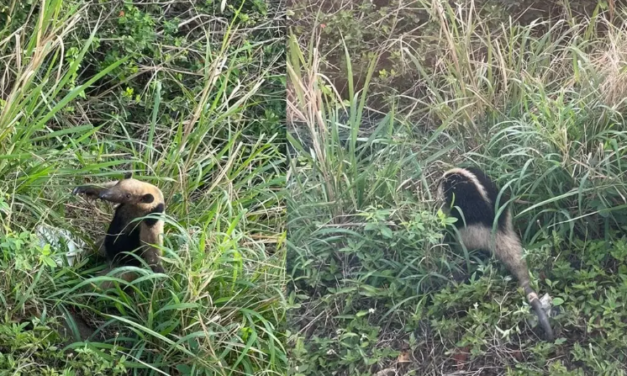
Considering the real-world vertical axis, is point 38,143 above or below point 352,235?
below

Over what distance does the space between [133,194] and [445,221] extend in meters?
1.44

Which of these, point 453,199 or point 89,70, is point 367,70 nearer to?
point 453,199

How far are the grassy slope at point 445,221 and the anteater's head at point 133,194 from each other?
3.05 ft

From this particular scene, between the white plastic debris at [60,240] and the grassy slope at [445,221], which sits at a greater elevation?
the grassy slope at [445,221]

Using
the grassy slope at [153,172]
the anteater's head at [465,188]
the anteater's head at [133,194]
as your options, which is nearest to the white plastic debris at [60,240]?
the grassy slope at [153,172]

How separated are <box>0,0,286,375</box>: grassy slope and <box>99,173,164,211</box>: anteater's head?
143mm

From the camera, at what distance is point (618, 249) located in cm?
291

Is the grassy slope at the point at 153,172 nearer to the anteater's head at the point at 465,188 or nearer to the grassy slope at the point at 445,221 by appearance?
the grassy slope at the point at 445,221

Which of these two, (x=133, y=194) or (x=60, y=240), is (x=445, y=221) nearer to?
(x=133, y=194)

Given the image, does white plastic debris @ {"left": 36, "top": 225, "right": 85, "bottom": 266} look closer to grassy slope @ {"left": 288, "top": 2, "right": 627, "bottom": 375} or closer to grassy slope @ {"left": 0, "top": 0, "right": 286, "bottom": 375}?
grassy slope @ {"left": 0, "top": 0, "right": 286, "bottom": 375}

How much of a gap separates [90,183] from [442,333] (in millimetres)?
1858

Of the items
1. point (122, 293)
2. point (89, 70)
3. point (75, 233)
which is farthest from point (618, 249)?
point (89, 70)

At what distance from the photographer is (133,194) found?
3760 mm

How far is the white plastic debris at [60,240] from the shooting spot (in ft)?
12.5
